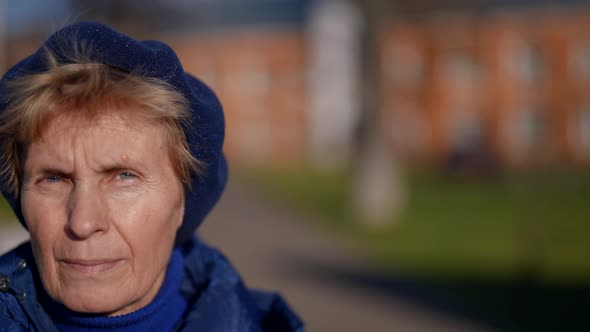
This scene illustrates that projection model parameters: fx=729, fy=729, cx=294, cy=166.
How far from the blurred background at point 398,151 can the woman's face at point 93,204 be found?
1.43ft

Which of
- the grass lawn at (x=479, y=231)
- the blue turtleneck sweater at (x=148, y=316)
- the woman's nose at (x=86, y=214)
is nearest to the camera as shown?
the woman's nose at (x=86, y=214)

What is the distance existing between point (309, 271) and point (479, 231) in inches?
207

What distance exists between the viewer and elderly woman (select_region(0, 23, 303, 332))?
1.64 meters

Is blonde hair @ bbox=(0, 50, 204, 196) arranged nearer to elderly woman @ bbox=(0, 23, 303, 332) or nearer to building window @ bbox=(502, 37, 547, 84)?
elderly woman @ bbox=(0, 23, 303, 332)

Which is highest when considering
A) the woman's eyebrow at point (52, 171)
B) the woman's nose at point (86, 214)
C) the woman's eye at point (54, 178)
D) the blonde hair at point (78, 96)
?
the blonde hair at point (78, 96)

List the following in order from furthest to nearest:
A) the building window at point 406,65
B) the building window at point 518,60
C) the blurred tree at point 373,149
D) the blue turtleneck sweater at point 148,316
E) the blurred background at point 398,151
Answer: the building window at point 406,65, the building window at point 518,60, the blurred tree at point 373,149, the blurred background at point 398,151, the blue turtleneck sweater at point 148,316

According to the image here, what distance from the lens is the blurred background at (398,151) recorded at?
8.13 m

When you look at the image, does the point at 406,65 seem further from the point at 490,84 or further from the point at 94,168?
the point at 94,168

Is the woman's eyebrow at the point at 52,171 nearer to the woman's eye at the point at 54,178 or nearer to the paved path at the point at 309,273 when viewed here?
the woman's eye at the point at 54,178

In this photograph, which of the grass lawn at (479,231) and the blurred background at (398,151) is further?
the grass lawn at (479,231)

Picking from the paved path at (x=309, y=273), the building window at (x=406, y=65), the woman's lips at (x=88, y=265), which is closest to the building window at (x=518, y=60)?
the building window at (x=406, y=65)

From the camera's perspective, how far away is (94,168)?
164 cm

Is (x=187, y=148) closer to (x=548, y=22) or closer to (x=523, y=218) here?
(x=523, y=218)

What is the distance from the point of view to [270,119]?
2117 inches
